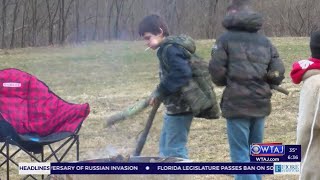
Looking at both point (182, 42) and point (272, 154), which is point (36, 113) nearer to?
point (182, 42)

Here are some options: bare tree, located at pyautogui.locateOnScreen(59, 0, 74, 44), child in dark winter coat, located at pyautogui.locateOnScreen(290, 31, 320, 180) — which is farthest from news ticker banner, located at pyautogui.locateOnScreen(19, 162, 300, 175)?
bare tree, located at pyautogui.locateOnScreen(59, 0, 74, 44)

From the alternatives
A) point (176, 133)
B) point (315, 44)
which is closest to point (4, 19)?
point (176, 133)

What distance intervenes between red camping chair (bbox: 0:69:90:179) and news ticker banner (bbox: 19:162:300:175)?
1299mm

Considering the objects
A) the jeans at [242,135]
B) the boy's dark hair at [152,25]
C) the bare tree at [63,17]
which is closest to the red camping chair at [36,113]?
the boy's dark hair at [152,25]

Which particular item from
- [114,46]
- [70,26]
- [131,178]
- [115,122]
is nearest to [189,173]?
[131,178]

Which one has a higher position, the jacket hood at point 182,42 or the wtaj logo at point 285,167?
the jacket hood at point 182,42

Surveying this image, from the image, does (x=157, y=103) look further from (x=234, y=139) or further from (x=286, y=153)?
(x=286, y=153)

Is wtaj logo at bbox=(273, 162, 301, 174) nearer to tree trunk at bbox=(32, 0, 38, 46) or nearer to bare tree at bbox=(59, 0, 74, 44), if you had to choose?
bare tree at bbox=(59, 0, 74, 44)

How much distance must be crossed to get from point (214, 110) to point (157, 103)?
1.46 feet

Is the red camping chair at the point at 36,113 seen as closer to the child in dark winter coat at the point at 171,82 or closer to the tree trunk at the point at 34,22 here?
the child in dark winter coat at the point at 171,82

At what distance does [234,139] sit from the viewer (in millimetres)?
3795

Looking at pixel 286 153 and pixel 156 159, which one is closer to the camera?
pixel 286 153

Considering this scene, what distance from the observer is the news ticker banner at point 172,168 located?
3.05m

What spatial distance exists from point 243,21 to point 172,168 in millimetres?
1016
